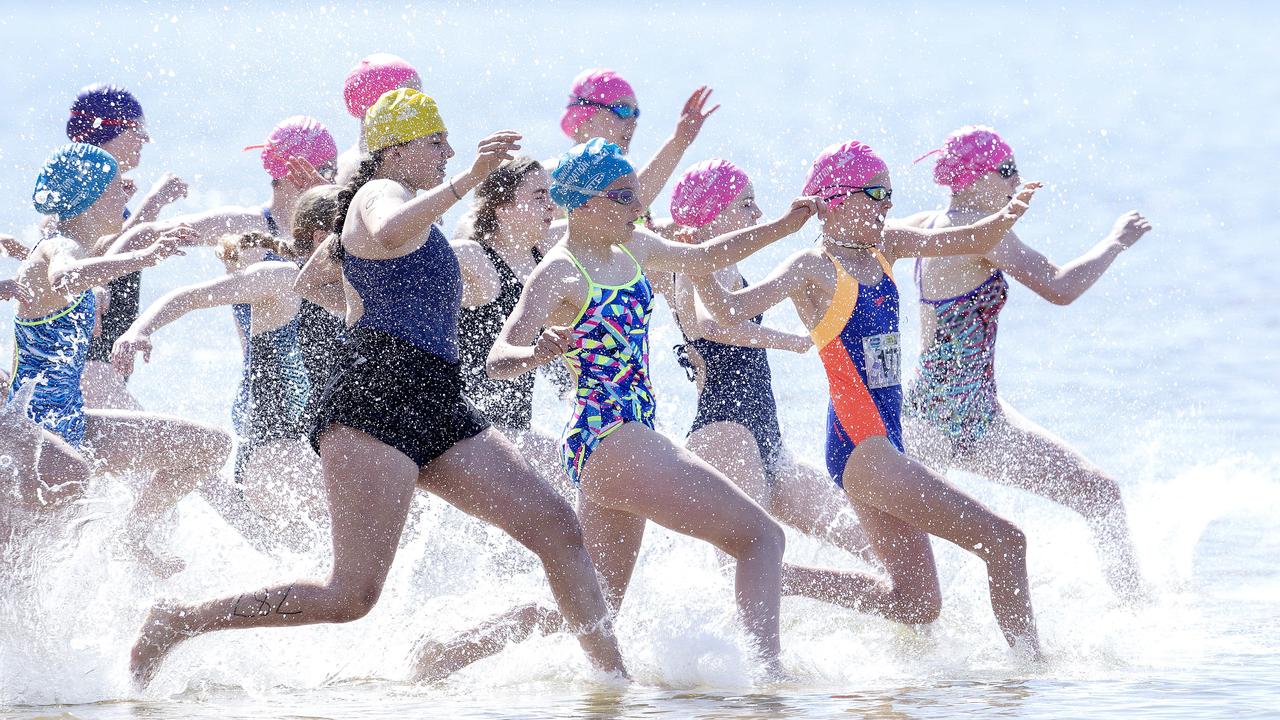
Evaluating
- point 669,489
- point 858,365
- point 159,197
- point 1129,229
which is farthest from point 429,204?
point 159,197

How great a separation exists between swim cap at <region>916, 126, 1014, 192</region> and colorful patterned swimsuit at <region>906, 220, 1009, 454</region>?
0.42m

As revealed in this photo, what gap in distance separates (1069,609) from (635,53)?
41.9m

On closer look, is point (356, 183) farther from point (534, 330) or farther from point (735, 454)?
point (735, 454)

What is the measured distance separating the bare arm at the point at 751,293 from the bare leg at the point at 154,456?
2193 mm

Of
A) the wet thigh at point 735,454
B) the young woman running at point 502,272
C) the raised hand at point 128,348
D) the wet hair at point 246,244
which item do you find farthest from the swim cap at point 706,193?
the raised hand at point 128,348

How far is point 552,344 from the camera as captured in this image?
4.88m

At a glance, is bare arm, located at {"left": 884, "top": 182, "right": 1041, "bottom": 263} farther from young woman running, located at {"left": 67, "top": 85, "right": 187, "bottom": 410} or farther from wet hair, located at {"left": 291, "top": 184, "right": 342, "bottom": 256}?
young woman running, located at {"left": 67, "top": 85, "right": 187, "bottom": 410}

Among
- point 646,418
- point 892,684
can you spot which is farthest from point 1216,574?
point 646,418

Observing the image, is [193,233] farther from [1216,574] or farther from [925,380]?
[1216,574]

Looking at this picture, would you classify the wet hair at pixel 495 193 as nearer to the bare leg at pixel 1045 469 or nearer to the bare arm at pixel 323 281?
the bare arm at pixel 323 281

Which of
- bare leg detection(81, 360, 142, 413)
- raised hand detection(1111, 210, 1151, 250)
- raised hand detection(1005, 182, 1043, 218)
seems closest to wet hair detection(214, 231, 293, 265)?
bare leg detection(81, 360, 142, 413)

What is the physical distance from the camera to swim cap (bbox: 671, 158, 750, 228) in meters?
6.76

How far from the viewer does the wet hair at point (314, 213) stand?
5.55 m

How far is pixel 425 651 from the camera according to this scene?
577cm
